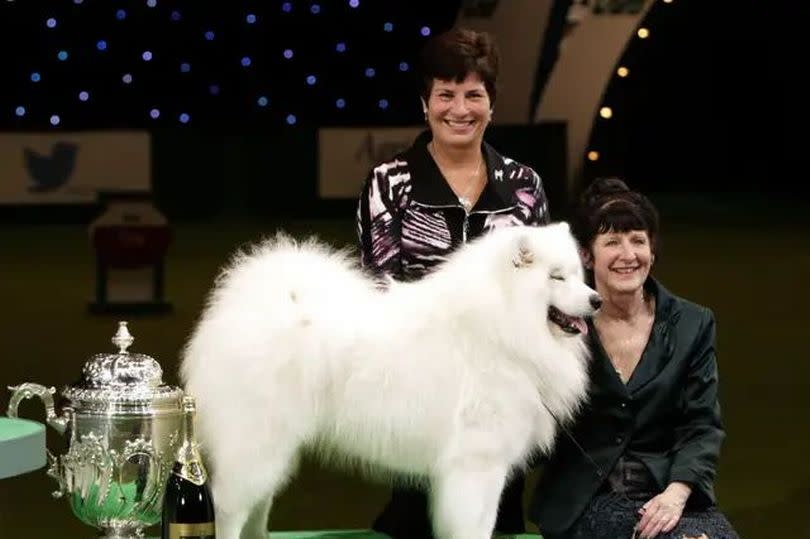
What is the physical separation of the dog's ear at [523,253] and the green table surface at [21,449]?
40.3 inches

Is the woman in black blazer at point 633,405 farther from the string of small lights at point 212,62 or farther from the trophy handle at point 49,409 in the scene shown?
the string of small lights at point 212,62

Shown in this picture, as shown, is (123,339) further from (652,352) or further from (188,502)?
(652,352)

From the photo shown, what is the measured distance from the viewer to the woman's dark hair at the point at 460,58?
3.35 meters

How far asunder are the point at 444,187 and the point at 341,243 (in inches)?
165

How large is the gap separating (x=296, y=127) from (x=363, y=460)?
5.06 meters

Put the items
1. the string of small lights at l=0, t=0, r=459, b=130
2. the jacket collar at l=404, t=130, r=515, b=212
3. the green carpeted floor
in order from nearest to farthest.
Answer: the jacket collar at l=404, t=130, r=515, b=212, the green carpeted floor, the string of small lights at l=0, t=0, r=459, b=130

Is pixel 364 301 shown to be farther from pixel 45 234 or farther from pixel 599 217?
pixel 45 234

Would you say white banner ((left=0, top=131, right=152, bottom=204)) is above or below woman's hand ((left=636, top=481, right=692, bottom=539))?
above

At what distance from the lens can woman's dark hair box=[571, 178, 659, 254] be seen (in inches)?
128

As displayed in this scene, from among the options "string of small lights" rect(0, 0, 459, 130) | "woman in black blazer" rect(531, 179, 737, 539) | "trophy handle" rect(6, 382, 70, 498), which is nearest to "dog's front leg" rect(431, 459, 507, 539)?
"woman in black blazer" rect(531, 179, 737, 539)

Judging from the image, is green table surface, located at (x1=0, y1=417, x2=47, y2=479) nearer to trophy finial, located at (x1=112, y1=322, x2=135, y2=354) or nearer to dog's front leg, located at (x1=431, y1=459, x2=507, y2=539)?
trophy finial, located at (x1=112, y1=322, x2=135, y2=354)

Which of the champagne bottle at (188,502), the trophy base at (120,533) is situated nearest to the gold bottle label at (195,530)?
the champagne bottle at (188,502)

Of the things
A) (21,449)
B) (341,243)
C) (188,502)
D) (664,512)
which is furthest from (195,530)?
(341,243)

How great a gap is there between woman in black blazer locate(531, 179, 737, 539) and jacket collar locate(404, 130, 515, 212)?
0.71 ft
